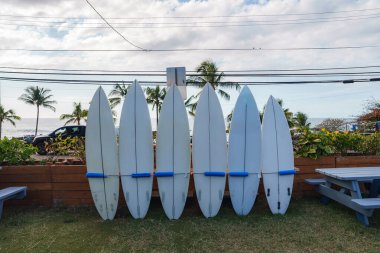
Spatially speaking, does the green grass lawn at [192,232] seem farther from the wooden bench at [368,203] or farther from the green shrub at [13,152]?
the green shrub at [13,152]

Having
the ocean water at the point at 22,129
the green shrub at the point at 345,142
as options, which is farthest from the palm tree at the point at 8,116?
the green shrub at the point at 345,142

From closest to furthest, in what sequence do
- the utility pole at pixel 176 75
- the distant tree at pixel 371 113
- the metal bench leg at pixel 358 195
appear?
the metal bench leg at pixel 358 195 < the utility pole at pixel 176 75 < the distant tree at pixel 371 113

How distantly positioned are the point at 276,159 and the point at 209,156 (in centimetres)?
85

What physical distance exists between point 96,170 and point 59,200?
0.83m

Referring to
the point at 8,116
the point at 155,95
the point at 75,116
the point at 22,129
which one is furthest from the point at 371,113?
the point at 22,129

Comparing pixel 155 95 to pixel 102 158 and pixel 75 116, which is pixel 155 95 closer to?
pixel 75 116

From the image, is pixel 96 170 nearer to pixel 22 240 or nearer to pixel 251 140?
pixel 22 240

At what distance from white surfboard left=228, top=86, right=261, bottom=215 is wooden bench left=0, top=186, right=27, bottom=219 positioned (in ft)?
8.50

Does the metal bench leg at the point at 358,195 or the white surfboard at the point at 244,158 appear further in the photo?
the white surfboard at the point at 244,158

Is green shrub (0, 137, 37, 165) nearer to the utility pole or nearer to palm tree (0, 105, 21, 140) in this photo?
the utility pole

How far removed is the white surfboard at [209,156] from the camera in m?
3.40

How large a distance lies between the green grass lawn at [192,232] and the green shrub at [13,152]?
0.71 m

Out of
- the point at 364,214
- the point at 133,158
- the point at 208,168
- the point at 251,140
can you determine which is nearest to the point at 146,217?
the point at 133,158

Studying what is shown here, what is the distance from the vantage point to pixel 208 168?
343cm
